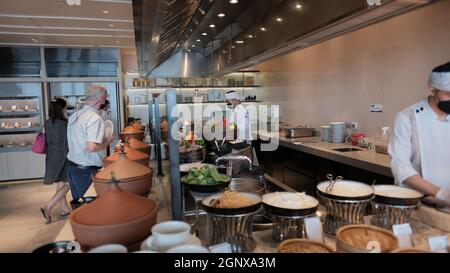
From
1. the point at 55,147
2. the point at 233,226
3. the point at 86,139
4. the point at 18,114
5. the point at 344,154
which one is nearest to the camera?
the point at 233,226

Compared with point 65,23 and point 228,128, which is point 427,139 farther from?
point 65,23

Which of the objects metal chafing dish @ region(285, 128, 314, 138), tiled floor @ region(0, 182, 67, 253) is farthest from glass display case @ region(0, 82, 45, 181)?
metal chafing dish @ region(285, 128, 314, 138)

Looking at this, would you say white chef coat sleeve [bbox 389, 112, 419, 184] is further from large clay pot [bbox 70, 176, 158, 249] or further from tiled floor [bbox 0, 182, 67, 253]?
tiled floor [bbox 0, 182, 67, 253]

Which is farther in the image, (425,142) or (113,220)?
(425,142)

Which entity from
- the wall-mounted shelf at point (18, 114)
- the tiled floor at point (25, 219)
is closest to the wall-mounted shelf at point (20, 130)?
the wall-mounted shelf at point (18, 114)

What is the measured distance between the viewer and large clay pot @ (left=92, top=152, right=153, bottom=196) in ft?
4.71

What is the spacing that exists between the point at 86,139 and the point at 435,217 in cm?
244

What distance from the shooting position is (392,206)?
1.26 meters

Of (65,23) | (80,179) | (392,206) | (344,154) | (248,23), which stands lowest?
(80,179)

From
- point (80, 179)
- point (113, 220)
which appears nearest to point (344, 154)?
point (80, 179)

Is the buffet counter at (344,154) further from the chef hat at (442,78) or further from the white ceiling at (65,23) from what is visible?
the white ceiling at (65,23)

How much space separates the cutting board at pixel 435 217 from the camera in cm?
130

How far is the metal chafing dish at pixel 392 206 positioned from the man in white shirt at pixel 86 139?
205 centimetres
